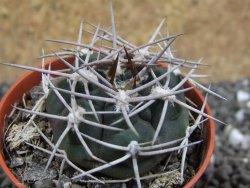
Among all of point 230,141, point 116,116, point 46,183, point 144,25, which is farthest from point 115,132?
point 144,25

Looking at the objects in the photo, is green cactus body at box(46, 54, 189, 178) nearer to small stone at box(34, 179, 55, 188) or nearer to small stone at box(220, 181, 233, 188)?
small stone at box(34, 179, 55, 188)

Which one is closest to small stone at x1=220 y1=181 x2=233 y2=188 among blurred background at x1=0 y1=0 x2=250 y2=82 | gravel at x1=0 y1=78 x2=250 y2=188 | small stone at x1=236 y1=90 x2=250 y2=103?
gravel at x1=0 y1=78 x2=250 y2=188

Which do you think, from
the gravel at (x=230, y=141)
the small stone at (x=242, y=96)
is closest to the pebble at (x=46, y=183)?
the gravel at (x=230, y=141)

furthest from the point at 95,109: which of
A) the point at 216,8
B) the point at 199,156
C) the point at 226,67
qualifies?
the point at 216,8

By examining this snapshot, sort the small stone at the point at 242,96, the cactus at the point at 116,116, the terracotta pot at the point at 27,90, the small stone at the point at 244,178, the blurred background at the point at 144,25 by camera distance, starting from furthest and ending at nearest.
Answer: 1. the blurred background at the point at 144,25
2. the small stone at the point at 242,96
3. the small stone at the point at 244,178
4. the terracotta pot at the point at 27,90
5. the cactus at the point at 116,116

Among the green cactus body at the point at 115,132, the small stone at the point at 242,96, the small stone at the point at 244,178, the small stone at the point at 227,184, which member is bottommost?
the small stone at the point at 227,184

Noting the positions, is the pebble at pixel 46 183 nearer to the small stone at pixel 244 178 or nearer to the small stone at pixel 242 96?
the small stone at pixel 244 178

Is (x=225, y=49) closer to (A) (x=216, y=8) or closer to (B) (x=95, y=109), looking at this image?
(A) (x=216, y=8)
